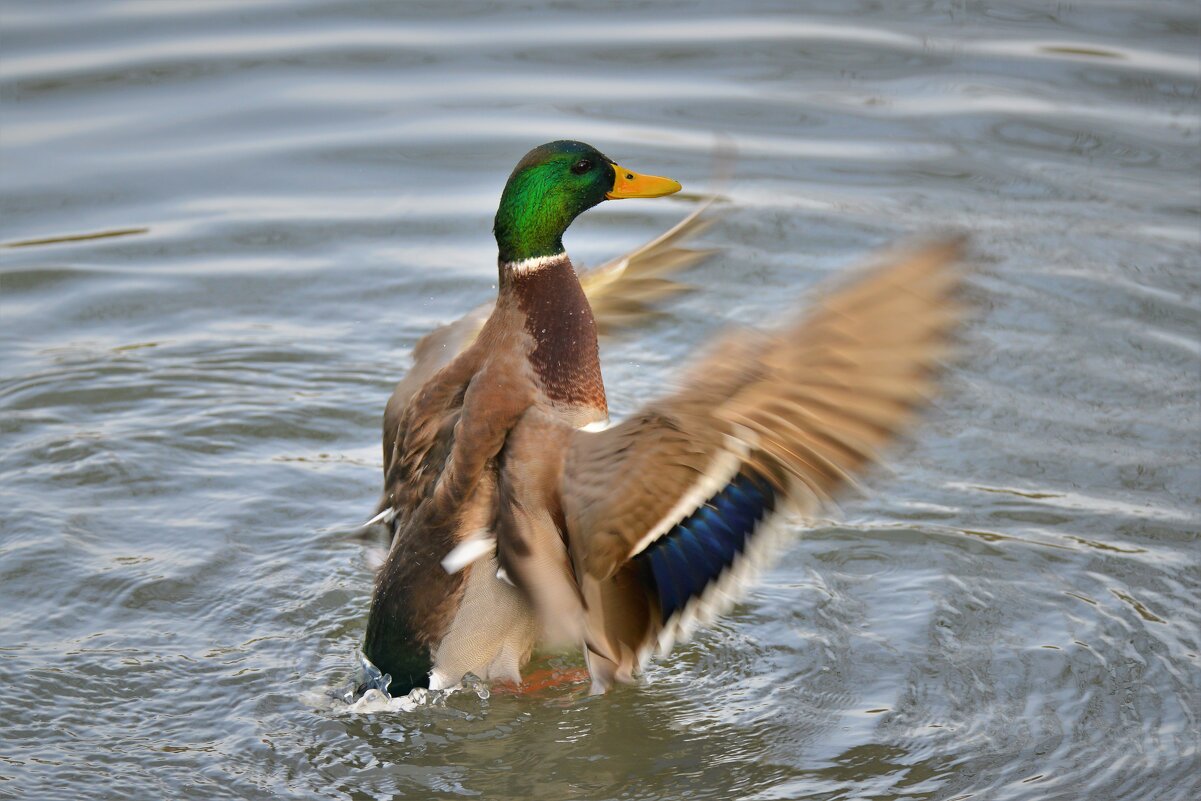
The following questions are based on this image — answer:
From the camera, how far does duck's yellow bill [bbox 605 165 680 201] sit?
462cm

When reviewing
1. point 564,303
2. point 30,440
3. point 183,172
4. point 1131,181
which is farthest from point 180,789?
point 1131,181

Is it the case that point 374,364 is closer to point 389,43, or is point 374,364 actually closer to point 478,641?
point 478,641

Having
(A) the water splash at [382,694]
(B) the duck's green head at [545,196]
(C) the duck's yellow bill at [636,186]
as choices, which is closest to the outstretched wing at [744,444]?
(A) the water splash at [382,694]

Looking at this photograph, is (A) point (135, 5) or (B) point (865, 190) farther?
(A) point (135, 5)

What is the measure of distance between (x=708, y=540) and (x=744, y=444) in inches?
10.9

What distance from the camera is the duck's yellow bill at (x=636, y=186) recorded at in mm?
4625

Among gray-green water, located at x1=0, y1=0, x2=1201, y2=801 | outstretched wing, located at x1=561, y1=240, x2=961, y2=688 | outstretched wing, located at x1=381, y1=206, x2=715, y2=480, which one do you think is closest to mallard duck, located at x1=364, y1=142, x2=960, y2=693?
outstretched wing, located at x1=561, y1=240, x2=961, y2=688

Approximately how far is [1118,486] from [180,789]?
3082 millimetres

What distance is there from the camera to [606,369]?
6262mm

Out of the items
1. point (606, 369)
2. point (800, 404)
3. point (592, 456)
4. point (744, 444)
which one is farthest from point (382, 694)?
point (606, 369)

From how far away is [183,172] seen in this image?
7.83 meters

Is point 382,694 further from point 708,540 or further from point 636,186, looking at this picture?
point 636,186

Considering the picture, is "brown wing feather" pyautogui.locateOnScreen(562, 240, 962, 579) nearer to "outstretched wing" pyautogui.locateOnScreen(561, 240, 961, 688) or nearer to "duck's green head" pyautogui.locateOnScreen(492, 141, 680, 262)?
"outstretched wing" pyautogui.locateOnScreen(561, 240, 961, 688)

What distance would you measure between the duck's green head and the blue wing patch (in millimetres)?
977
